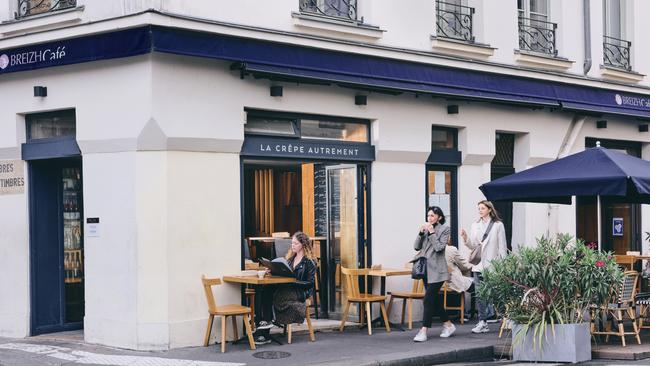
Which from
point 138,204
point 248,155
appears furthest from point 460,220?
point 138,204

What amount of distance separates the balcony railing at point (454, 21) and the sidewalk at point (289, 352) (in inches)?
204

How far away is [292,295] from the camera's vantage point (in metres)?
12.0

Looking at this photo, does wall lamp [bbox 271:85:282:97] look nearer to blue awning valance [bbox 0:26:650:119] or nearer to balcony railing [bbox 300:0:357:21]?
blue awning valance [bbox 0:26:650:119]

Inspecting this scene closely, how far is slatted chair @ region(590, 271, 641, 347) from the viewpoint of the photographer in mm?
11867

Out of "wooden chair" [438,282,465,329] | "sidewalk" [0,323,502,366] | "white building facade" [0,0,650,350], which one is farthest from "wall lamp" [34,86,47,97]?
"wooden chair" [438,282,465,329]

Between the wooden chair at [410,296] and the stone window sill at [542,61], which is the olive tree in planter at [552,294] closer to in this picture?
the wooden chair at [410,296]

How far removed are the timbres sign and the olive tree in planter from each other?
640 cm

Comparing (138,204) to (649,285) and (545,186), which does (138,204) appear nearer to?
(545,186)

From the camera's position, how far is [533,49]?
55.3 feet

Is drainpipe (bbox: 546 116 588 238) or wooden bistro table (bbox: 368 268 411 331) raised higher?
drainpipe (bbox: 546 116 588 238)

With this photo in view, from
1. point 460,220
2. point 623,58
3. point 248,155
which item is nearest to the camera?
point 248,155

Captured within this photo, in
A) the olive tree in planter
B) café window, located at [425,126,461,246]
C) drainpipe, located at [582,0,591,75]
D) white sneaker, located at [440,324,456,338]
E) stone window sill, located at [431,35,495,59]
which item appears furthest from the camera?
drainpipe, located at [582,0,591,75]

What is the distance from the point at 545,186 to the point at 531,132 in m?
4.65

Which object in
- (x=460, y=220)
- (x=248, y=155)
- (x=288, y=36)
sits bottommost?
(x=460, y=220)
